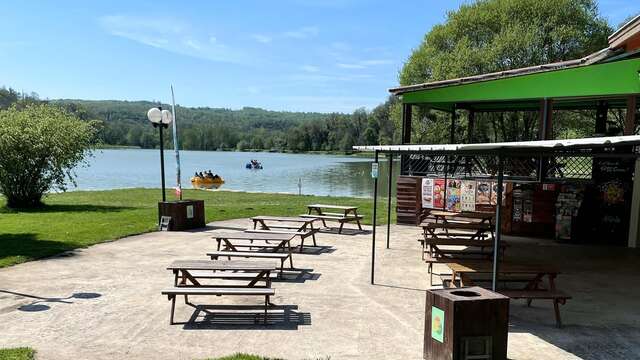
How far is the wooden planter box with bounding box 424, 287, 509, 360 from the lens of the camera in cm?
432

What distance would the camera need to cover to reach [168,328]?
5352mm

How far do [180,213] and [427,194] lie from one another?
21.7 ft

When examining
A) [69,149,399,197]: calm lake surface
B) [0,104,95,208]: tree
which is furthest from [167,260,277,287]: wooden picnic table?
[69,149,399,197]: calm lake surface

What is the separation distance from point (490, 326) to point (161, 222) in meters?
9.28

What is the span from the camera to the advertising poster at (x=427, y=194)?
14.1m

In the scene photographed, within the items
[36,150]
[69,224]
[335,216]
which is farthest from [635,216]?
[36,150]

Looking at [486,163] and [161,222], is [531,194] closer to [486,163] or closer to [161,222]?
[486,163]

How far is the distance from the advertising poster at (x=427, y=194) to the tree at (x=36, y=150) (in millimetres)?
11050

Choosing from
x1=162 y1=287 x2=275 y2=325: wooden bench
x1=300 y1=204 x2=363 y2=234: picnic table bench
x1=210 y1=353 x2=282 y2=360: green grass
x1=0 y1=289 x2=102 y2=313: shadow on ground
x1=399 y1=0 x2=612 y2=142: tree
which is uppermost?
x1=399 y1=0 x2=612 y2=142: tree

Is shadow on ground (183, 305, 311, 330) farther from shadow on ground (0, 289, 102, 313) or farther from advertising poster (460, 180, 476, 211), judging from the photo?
advertising poster (460, 180, 476, 211)

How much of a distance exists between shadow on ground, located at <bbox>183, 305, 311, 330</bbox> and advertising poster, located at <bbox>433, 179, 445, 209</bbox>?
8.58 metres

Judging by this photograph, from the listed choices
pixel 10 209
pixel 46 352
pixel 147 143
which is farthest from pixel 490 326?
pixel 147 143

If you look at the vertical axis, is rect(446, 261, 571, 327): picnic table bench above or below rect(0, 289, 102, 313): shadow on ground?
above

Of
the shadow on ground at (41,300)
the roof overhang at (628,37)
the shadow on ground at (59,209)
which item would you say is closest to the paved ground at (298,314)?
the shadow on ground at (41,300)
